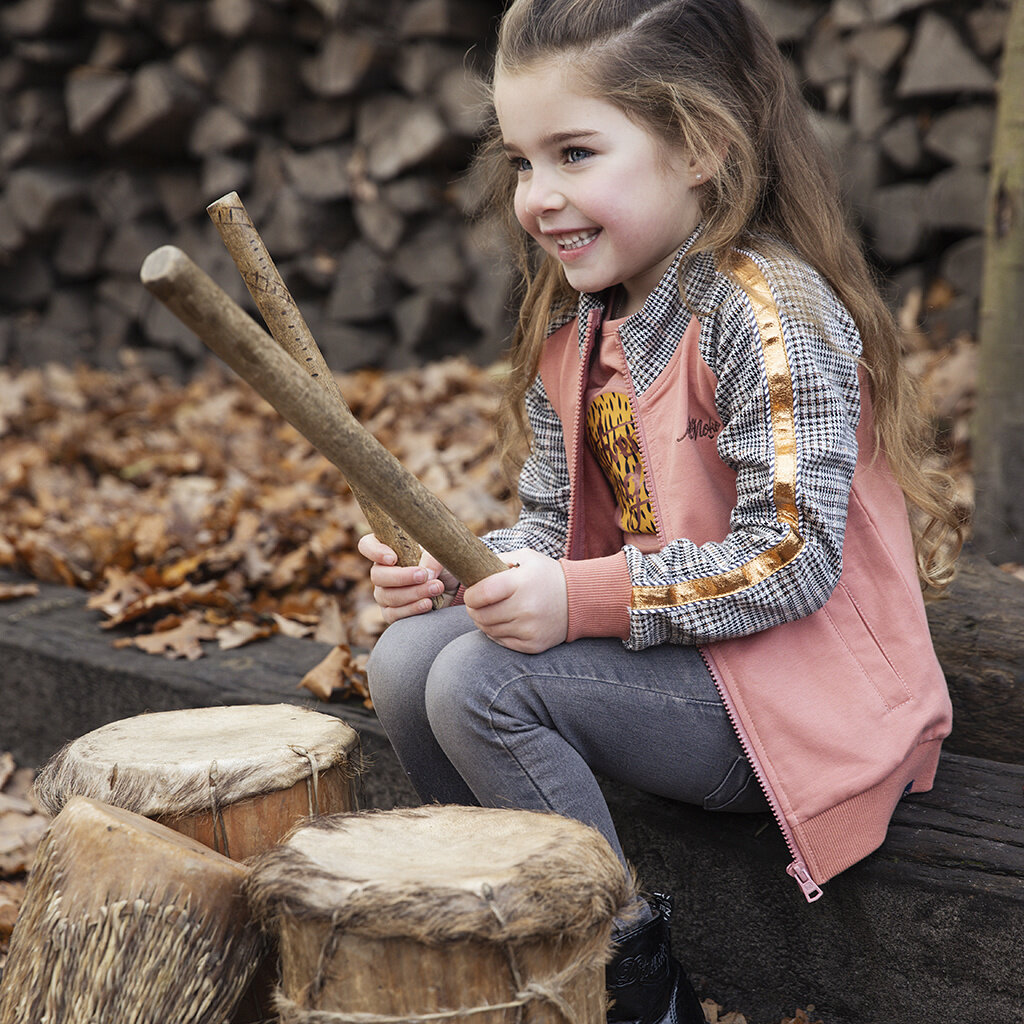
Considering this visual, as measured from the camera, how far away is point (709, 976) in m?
1.85

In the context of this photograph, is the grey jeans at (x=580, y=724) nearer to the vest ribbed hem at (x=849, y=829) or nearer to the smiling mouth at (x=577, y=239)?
the vest ribbed hem at (x=849, y=829)

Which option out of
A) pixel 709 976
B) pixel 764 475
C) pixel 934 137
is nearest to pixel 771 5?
pixel 934 137

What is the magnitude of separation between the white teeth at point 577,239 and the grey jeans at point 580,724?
61 centimetres

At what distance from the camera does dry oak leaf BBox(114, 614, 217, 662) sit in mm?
2557

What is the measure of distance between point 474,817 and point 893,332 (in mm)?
991

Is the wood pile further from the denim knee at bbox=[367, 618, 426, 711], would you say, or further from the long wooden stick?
the long wooden stick

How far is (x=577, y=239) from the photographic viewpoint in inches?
68.0

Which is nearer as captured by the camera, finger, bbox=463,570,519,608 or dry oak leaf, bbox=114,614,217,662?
finger, bbox=463,570,519,608

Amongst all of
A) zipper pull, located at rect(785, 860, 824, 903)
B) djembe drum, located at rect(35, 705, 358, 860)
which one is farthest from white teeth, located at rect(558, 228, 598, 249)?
zipper pull, located at rect(785, 860, 824, 903)

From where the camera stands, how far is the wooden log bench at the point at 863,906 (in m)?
1.58

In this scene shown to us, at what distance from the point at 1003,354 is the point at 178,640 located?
2066 millimetres

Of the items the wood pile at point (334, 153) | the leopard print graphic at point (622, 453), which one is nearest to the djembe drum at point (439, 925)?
the leopard print graphic at point (622, 453)

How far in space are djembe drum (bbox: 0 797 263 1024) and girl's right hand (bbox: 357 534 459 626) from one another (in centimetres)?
52

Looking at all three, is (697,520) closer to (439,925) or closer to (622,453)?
(622,453)
